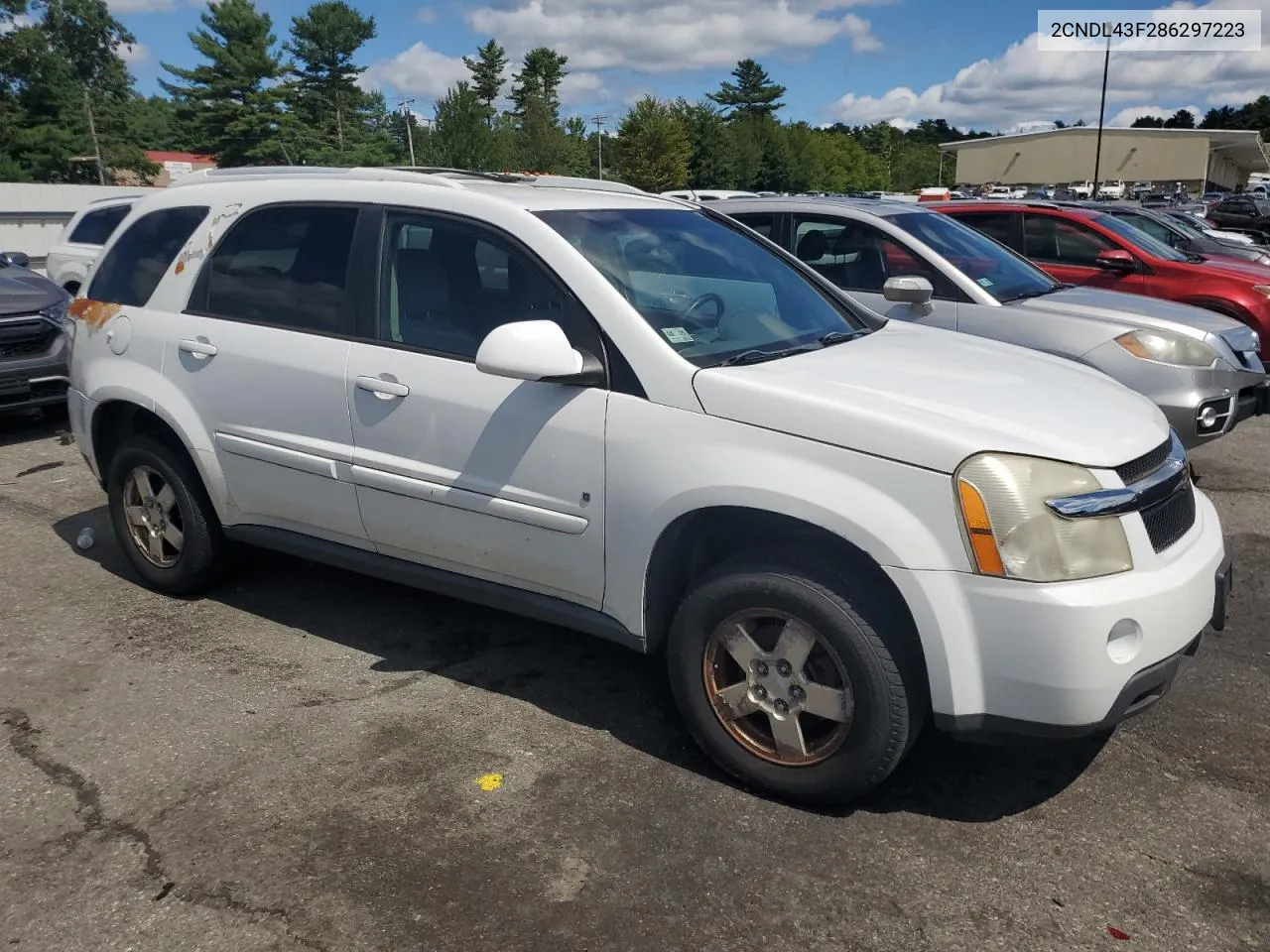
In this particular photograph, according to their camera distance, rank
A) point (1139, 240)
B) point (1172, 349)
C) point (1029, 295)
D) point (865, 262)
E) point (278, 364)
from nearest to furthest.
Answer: point (278, 364), point (1172, 349), point (1029, 295), point (865, 262), point (1139, 240)

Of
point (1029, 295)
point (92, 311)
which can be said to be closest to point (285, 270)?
point (92, 311)

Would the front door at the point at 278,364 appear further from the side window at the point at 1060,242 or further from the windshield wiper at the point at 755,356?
the side window at the point at 1060,242

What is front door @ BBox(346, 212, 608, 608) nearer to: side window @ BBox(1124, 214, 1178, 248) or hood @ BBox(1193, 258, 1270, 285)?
hood @ BBox(1193, 258, 1270, 285)

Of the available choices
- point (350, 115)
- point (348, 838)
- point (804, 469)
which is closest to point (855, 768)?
point (804, 469)

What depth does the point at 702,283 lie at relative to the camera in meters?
3.87

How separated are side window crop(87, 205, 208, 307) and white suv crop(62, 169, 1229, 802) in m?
0.02

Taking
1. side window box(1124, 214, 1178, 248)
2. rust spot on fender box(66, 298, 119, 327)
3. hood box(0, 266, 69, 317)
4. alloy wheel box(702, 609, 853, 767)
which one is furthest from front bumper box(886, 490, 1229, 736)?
side window box(1124, 214, 1178, 248)

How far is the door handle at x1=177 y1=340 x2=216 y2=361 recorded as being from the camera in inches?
171

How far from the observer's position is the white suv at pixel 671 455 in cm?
283

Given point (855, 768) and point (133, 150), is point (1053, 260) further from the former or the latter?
point (133, 150)

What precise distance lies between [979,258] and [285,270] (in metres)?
4.68

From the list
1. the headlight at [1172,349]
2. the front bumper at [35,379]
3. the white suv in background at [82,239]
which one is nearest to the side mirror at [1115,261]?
the headlight at [1172,349]

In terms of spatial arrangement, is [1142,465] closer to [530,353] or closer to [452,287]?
[530,353]

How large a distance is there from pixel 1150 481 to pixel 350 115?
86.2 m
